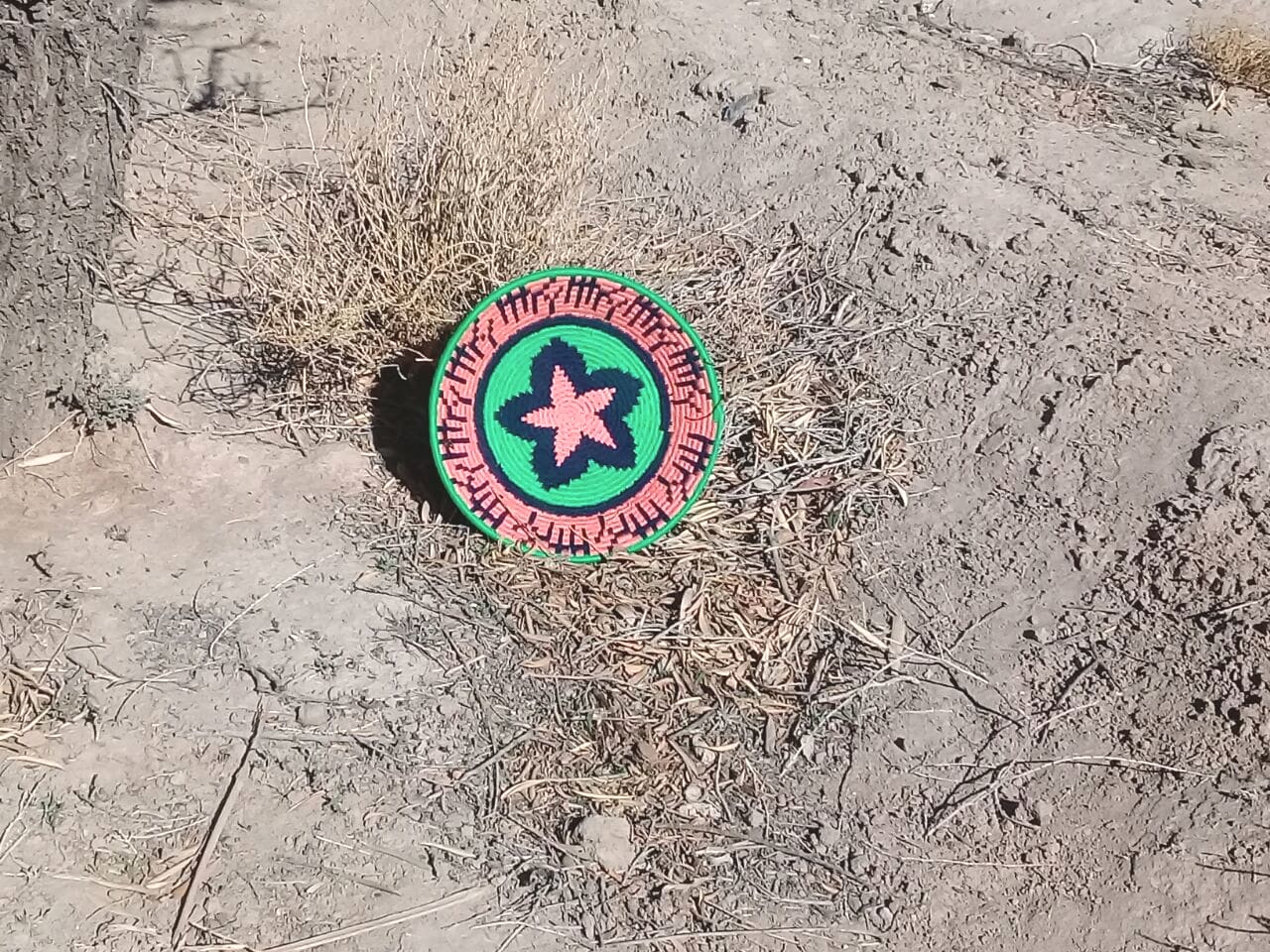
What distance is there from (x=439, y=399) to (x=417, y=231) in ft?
2.15

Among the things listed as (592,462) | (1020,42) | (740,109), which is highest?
(1020,42)

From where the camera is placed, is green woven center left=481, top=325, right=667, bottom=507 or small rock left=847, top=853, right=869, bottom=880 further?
green woven center left=481, top=325, right=667, bottom=507

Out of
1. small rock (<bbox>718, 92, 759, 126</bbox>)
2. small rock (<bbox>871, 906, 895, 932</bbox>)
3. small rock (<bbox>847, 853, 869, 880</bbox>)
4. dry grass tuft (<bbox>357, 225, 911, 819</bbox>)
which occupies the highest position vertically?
small rock (<bbox>718, 92, 759, 126</bbox>)

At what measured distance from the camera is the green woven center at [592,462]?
8.56ft

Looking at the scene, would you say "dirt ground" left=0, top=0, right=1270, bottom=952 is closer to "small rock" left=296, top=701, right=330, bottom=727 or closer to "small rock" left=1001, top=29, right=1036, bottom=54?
"small rock" left=296, top=701, right=330, bottom=727

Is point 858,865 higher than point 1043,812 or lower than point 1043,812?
lower

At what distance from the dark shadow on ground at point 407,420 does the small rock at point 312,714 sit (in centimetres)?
60

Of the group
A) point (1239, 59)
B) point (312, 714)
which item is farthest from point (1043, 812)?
point (1239, 59)

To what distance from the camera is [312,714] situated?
237 centimetres

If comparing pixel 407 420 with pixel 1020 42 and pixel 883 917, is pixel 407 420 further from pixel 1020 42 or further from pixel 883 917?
pixel 1020 42

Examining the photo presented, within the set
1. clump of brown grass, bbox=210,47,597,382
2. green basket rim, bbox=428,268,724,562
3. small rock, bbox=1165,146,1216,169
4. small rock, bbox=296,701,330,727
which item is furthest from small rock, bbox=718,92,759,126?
small rock, bbox=296,701,330,727

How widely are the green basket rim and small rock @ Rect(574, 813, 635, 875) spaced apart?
60cm

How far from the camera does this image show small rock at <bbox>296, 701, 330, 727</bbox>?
7.73 ft

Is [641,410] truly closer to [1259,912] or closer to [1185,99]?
[1259,912]
